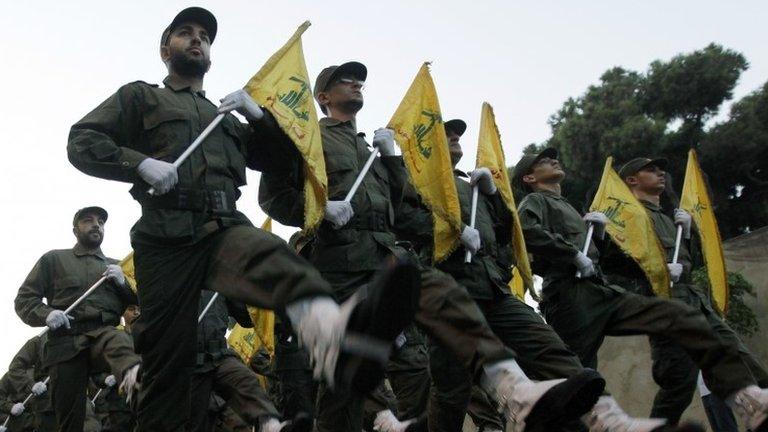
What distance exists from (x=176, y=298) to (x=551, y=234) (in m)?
3.58

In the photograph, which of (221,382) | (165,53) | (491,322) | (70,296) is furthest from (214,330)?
(165,53)

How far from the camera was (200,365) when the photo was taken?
9062 millimetres

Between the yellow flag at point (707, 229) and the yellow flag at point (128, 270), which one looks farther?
the yellow flag at point (128, 270)

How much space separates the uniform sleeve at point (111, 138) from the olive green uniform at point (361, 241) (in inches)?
46.2

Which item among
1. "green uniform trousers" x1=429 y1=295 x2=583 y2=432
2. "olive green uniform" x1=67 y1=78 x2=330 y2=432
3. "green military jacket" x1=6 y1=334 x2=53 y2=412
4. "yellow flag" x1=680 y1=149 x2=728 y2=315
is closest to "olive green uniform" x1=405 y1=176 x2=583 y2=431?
"green uniform trousers" x1=429 y1=295 x2=583 y2=432

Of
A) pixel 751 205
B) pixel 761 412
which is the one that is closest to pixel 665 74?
pixel 751 205

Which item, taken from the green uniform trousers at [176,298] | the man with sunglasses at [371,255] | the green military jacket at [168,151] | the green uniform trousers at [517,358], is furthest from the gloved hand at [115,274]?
the green uniform trousers at [176,298]

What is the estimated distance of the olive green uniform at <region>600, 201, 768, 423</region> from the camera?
814cm

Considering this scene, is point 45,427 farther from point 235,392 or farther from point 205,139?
point 205,139

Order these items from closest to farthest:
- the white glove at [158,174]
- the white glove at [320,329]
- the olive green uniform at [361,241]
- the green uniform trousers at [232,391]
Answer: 1. the white glove at [320,329]
2. the white glove at [158,174]
3. the olive green uniform at [361,241]
4. the green uniform trousers at [232,391]

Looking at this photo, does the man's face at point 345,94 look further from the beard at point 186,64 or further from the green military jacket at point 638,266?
the green military jacket at point 638,266

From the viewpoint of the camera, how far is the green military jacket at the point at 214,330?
916cm

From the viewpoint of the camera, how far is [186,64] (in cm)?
614

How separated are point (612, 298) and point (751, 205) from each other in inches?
577
